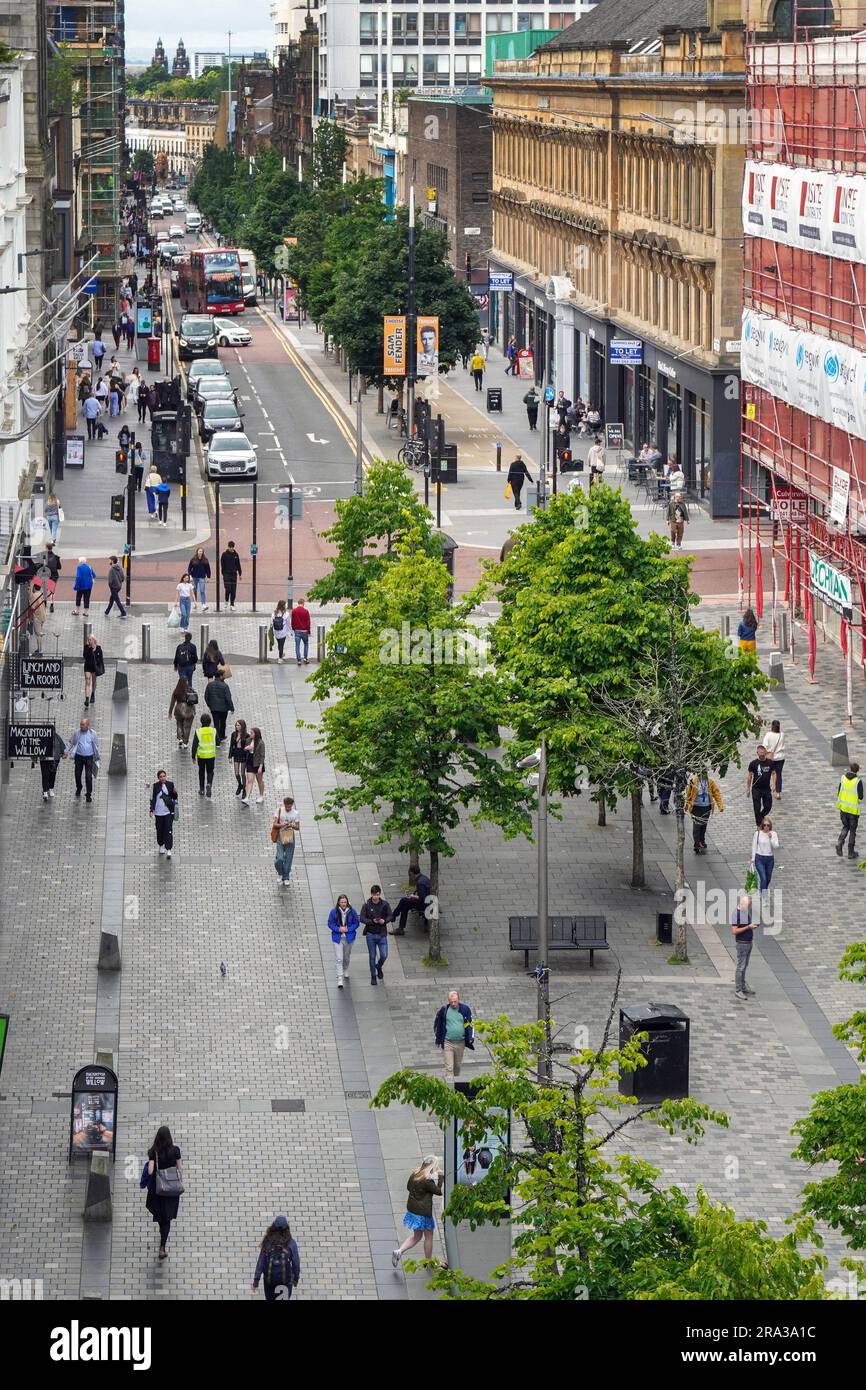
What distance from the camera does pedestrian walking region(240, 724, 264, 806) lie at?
35000 millimetres

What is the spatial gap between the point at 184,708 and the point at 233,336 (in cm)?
6901

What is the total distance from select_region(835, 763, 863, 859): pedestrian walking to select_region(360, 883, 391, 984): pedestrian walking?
745cm

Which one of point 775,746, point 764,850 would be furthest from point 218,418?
point 764,850

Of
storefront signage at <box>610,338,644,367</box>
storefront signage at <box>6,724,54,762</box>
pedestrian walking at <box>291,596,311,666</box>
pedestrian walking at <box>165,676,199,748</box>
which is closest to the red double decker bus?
storefront signage at <box>610,338,644,367</box>

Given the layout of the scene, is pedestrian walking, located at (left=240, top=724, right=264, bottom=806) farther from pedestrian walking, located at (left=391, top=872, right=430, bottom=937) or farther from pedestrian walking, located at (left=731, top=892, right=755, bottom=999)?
pedestrian walking, located at (left=731, top=892, right=755, bottom=999)

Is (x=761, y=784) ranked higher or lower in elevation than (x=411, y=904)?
higher

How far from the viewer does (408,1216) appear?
20.8 meters

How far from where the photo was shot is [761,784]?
111 feet

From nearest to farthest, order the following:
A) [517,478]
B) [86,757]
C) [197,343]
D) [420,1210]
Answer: [420,1210], [86,757], [517,478], [197,343]

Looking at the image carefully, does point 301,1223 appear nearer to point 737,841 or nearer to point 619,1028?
point 619,1028

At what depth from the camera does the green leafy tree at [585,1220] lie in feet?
45.2

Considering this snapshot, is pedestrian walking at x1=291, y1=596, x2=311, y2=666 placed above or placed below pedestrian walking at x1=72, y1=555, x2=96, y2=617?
below

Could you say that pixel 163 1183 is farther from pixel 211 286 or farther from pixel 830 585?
pixel 211 286
